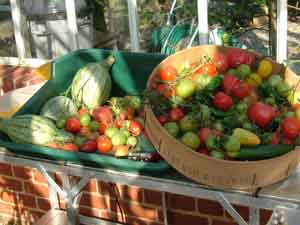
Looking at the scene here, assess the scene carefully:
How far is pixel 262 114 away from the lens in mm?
1983

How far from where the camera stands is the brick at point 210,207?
8.96 feet

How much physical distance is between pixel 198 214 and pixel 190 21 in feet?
3.36

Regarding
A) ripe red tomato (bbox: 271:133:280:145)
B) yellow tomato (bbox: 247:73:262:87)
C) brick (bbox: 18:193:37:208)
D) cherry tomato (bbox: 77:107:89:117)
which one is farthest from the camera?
brick (bbox: 18:193:37:208)

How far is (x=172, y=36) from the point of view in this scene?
10.4ft

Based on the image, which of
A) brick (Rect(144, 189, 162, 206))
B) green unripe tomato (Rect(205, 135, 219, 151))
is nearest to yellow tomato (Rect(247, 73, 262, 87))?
green unripe tomato (Rect(205, 135, 219, 151))

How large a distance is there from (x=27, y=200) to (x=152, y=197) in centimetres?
93

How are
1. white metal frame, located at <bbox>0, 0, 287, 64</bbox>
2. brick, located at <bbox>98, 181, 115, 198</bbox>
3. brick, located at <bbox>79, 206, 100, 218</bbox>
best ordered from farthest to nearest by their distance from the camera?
brick, located at <bbox>79, 206, 100, 218</bbox> < brick, located at <bbox>98, 181, 115, 198</bbox> < white metal frame, located at <bbox>0, 0, 287, 64</bbox>

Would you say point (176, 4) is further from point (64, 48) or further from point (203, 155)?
point (203, 155)

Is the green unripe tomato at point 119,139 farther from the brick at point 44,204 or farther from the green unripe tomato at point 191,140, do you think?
the brick at point 44,204

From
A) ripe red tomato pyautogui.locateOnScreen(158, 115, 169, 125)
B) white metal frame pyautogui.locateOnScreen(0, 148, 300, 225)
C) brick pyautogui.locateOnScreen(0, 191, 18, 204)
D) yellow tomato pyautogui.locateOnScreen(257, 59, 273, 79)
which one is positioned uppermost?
yellow tomato pyautogui.locateOnScreen(257, 59, 273, 79)

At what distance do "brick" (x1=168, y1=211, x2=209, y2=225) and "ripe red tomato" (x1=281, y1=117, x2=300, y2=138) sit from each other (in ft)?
3.19

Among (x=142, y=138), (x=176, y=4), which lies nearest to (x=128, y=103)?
(x=142, y=138)

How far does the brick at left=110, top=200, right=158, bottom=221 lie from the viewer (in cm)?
301

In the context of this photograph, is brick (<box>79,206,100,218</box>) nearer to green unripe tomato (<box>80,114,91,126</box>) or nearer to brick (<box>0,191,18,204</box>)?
brick (<box>0,191,18,204</box>)
